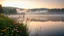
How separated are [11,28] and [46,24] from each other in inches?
19.0

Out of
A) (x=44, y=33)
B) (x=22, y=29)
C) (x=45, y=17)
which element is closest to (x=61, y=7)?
(x=45, y=17)

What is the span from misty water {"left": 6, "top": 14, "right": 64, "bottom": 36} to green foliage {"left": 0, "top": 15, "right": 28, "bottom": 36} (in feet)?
0.32

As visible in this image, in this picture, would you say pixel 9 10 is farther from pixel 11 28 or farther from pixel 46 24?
pixel 46 24

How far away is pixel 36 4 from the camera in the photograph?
2475 mm

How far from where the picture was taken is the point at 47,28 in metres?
2.49

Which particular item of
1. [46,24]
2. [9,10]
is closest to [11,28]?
[9,10]

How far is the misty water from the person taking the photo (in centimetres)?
246

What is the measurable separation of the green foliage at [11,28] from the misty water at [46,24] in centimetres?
10

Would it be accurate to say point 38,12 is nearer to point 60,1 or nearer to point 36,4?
point 36,4

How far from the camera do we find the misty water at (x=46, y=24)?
2461 mm

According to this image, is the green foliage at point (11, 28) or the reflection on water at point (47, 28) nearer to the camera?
the green foliage at point (11, 28)

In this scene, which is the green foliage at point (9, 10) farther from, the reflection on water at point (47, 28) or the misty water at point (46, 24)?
the reflection on water at point (47, 28)

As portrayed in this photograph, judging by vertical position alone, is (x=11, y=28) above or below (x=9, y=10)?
below

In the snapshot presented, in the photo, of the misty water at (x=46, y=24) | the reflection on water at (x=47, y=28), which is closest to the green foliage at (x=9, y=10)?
Result: the misty water at (x=46, y=24)
